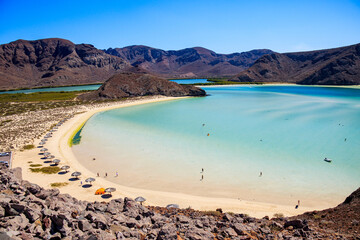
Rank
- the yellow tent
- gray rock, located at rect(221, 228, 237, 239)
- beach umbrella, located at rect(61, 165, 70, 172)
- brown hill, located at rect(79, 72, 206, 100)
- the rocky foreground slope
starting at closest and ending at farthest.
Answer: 1. the rocky foreground slope
2. gray rock, located at rect(221, 228, 237, 239)
3. the yellow tent
4. beach umbrella, located at rect(61, 165, 70, 172)
5. brown hill, located at rect(79, 72, 206, 100)

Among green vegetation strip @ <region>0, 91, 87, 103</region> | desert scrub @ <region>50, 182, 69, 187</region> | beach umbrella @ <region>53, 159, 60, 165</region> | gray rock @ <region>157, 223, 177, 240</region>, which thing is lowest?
desert scrub @ <region>50, 182, 69, 187</region>

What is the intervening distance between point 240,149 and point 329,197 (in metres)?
14.1

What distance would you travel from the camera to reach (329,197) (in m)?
20.6

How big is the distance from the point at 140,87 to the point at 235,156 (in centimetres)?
9101

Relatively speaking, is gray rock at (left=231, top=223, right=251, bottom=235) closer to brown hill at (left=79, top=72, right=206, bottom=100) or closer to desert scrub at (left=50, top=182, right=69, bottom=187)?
desert scrub at (left=50, top=182, right=69, bottom=187)

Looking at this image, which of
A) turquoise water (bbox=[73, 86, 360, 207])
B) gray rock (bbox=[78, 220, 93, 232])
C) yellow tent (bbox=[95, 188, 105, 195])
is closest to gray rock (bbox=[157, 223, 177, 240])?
gray rock (bbox=[78, 220, 93, 232])

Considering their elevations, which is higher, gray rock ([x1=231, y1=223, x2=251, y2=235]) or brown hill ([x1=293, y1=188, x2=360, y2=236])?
gray rock ([x1=231, y1=223, x2=251, y2=235])

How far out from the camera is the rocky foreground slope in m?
9.30

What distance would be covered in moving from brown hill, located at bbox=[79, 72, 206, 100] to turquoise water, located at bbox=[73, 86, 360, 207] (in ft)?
185

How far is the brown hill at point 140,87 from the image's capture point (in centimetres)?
10675

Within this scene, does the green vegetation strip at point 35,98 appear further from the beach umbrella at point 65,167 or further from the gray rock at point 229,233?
the gray rock at point 229,233

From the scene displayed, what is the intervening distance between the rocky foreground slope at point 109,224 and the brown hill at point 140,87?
9504 cm

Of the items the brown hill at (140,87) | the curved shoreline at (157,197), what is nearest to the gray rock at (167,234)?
the curved shoreline at (157,197)

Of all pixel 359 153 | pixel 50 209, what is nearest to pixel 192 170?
pixel 50 209
